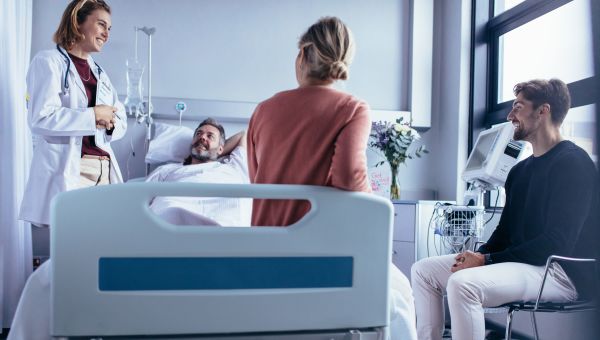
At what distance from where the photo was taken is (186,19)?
3.85 metres

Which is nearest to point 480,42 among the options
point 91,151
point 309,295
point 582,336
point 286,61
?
point 286,61

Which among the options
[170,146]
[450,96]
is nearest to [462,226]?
[450,96]

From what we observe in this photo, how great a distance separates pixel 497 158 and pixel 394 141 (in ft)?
3.44

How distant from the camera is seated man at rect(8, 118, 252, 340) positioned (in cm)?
132

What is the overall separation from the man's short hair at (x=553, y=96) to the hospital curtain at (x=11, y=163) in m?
2.53

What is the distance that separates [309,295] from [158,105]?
109 inches

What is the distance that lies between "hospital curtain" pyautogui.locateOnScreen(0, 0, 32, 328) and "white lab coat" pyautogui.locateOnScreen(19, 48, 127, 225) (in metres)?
0.43

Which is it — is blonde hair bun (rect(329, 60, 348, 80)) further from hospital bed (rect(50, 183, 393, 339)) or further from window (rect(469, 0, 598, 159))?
window (rect(469, 0, 598, 159))

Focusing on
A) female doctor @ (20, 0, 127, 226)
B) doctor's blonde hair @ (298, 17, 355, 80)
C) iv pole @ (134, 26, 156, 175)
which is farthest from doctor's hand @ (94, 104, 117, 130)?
doctor's blonde hair @ (298, 17, 355, 80)

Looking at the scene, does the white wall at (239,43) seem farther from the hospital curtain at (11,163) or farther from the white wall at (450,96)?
the hospital curtain at (11,163)

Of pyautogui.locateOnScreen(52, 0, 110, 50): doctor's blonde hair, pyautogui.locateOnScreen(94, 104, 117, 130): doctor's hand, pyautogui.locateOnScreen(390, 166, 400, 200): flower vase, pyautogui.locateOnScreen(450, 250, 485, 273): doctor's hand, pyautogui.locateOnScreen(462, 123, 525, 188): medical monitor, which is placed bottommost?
pyautogui.locateOnScreen(450, 250, 485, 273): doctor's hand

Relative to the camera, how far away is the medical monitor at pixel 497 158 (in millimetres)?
2828

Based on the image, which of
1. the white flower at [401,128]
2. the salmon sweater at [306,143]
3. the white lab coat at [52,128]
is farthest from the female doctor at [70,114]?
the white flower at [401,128]

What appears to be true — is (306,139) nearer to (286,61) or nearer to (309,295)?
(309,295)
